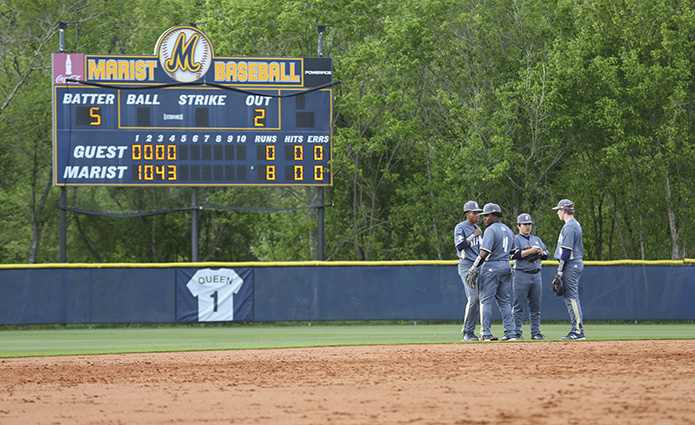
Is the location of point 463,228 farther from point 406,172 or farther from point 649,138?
point 406,172

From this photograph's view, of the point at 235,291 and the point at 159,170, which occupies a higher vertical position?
the point at 159,170

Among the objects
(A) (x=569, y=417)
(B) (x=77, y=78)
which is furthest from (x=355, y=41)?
(A) (x=569, y=417)

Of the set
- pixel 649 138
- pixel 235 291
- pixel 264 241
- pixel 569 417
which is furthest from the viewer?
pixel 264 241

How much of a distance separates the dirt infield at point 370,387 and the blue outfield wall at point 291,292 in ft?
24.0

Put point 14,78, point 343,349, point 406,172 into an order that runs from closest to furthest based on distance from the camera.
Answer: point 343,349, point 406,172, point 14,78

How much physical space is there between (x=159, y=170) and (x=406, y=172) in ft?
35.4

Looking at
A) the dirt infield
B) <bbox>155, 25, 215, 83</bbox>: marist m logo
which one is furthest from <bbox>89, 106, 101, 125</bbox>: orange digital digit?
the dirt infield

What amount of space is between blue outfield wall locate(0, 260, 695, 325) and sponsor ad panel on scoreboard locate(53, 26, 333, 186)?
2.19m

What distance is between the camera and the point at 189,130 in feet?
66.3

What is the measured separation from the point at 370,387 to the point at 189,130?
44.4 feet

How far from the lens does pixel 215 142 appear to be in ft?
66.5

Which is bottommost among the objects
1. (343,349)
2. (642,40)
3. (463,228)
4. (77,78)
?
(343,349)

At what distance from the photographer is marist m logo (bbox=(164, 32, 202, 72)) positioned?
20.5 meters

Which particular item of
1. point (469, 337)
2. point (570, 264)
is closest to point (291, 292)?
point (469, 337)
